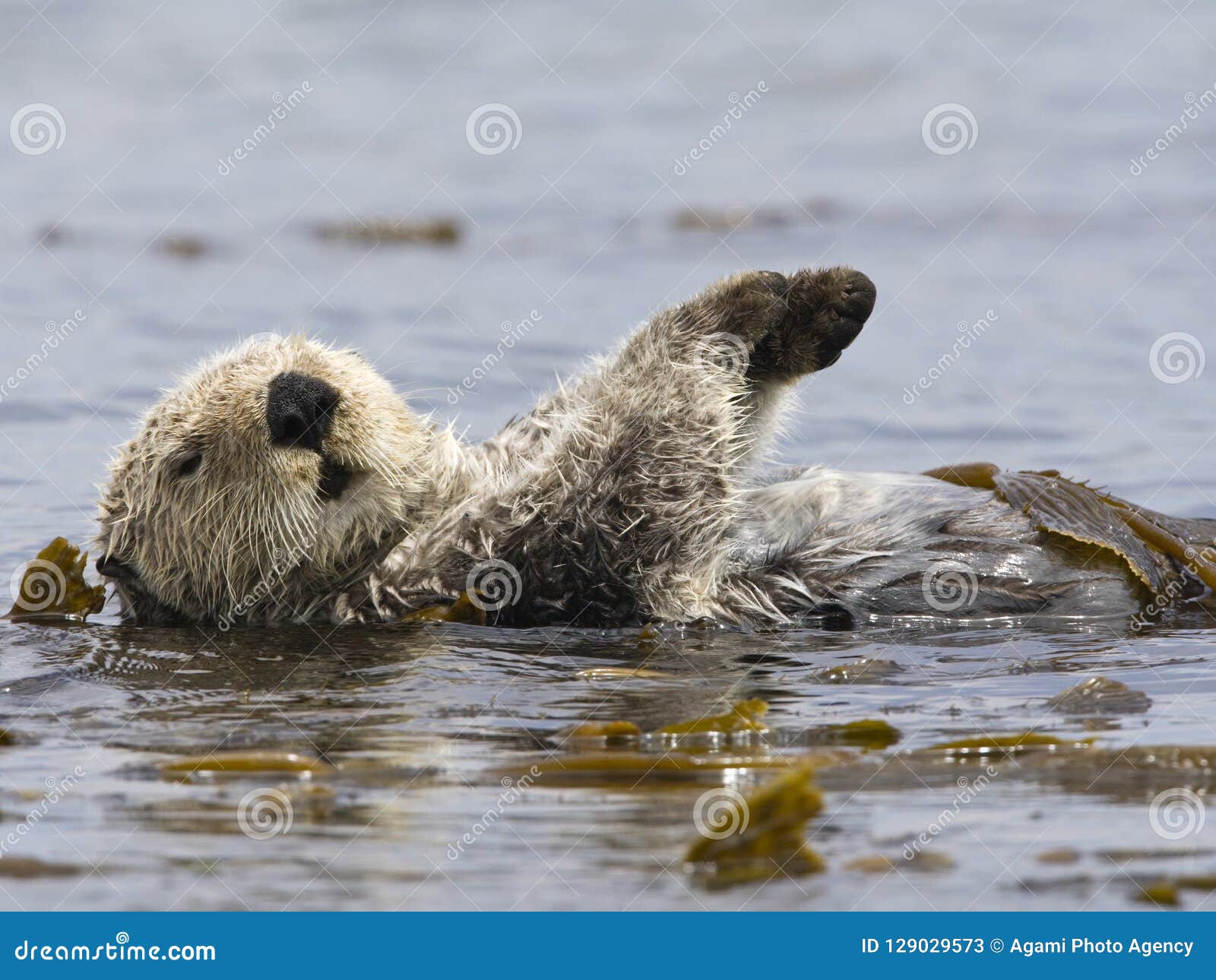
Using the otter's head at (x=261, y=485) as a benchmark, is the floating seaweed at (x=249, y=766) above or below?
below

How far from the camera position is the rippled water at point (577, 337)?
345 cm

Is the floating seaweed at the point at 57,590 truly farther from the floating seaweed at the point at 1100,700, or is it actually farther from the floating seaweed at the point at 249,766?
the floating seaweed at the point at 1100,700

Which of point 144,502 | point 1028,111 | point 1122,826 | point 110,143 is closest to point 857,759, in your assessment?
point 1122,826

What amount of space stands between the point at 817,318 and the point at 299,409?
6.05 ft

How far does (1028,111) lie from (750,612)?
449 inches

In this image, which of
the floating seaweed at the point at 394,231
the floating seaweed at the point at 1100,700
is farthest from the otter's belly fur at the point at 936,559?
the floating seaweed at the point at 394,231

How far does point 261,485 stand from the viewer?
5.08 meters

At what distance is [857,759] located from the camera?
12.8ft

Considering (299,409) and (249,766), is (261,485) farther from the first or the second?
(249,766)

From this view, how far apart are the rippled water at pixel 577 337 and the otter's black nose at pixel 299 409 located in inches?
31.7

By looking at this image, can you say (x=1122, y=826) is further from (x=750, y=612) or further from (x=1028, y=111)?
(x=1028, y=111)

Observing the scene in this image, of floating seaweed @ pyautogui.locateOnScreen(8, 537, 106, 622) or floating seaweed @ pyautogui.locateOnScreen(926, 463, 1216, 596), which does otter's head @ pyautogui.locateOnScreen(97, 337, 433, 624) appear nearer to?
floating seaweed @ pyautogui.locateOnScreen(8, 537, 106, 622)

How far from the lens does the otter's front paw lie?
531cm

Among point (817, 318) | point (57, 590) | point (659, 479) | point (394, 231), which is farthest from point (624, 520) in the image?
point (394, 231)
